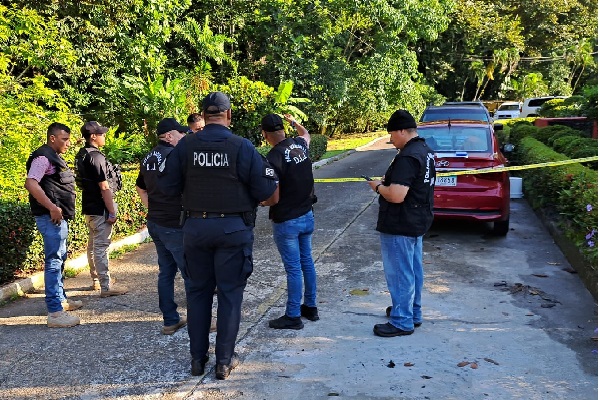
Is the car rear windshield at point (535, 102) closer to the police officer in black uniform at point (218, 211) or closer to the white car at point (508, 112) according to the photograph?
the white car at point (508, 112)

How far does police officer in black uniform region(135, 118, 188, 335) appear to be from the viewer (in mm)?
4562

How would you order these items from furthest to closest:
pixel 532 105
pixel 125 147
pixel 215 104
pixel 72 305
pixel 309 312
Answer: pixel 532 105 < pixel 125 147 < pixel 72 305 < pixel 309 312 < pixel 215 104

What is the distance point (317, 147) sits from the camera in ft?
55.8

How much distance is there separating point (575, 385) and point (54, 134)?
4.59 m

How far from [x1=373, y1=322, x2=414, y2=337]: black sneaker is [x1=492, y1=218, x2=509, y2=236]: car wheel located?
3745mm

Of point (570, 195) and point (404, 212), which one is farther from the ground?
point (404, 212)

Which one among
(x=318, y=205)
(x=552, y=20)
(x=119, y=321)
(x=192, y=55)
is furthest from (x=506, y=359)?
(x=552, y=20)

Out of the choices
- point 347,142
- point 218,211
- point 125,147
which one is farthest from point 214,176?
point 347,142

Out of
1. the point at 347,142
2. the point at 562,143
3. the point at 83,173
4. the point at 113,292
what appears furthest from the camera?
the point at 347,142

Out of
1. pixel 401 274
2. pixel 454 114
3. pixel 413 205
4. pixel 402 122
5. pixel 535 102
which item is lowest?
pixel 401 274

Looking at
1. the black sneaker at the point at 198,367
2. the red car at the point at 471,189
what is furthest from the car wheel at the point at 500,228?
the black sneaker at the point at 198,367

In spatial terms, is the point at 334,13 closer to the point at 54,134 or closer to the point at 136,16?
the point at 136,16

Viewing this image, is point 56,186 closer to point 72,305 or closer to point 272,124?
point 72,305

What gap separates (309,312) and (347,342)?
608 mm
